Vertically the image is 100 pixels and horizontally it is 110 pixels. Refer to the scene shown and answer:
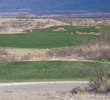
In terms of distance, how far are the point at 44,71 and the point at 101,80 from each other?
7.51m

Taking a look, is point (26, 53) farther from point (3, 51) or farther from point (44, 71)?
point (44, 71)

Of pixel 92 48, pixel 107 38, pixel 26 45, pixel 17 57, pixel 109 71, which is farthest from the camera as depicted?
pixel 107 38

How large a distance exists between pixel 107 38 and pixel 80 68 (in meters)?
22.4

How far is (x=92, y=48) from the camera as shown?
3984 centimetres

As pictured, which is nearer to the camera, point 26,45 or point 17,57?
point 17,57

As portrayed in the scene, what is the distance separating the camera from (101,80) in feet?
54.6

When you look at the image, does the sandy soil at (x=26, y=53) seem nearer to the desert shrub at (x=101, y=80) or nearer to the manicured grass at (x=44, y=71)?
the manicured grass at (x=44, y=71)

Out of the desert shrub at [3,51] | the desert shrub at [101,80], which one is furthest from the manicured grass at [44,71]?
the desert shrub at [3,51]

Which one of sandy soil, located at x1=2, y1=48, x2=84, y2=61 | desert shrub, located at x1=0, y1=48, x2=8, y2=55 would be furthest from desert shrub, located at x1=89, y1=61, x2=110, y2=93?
desert shrub, located at x1=0, y1=48, x2=8, y2=55

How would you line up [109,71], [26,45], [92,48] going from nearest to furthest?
[109,71] → [92,48] → [26,45]

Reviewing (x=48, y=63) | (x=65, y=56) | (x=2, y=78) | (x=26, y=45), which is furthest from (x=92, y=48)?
(x=2, y=78)

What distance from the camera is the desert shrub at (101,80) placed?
53.7ft

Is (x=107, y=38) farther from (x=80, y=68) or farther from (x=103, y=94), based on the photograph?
(x=103, y=94)

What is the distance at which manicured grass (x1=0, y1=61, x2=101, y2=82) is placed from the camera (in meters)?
22.5
